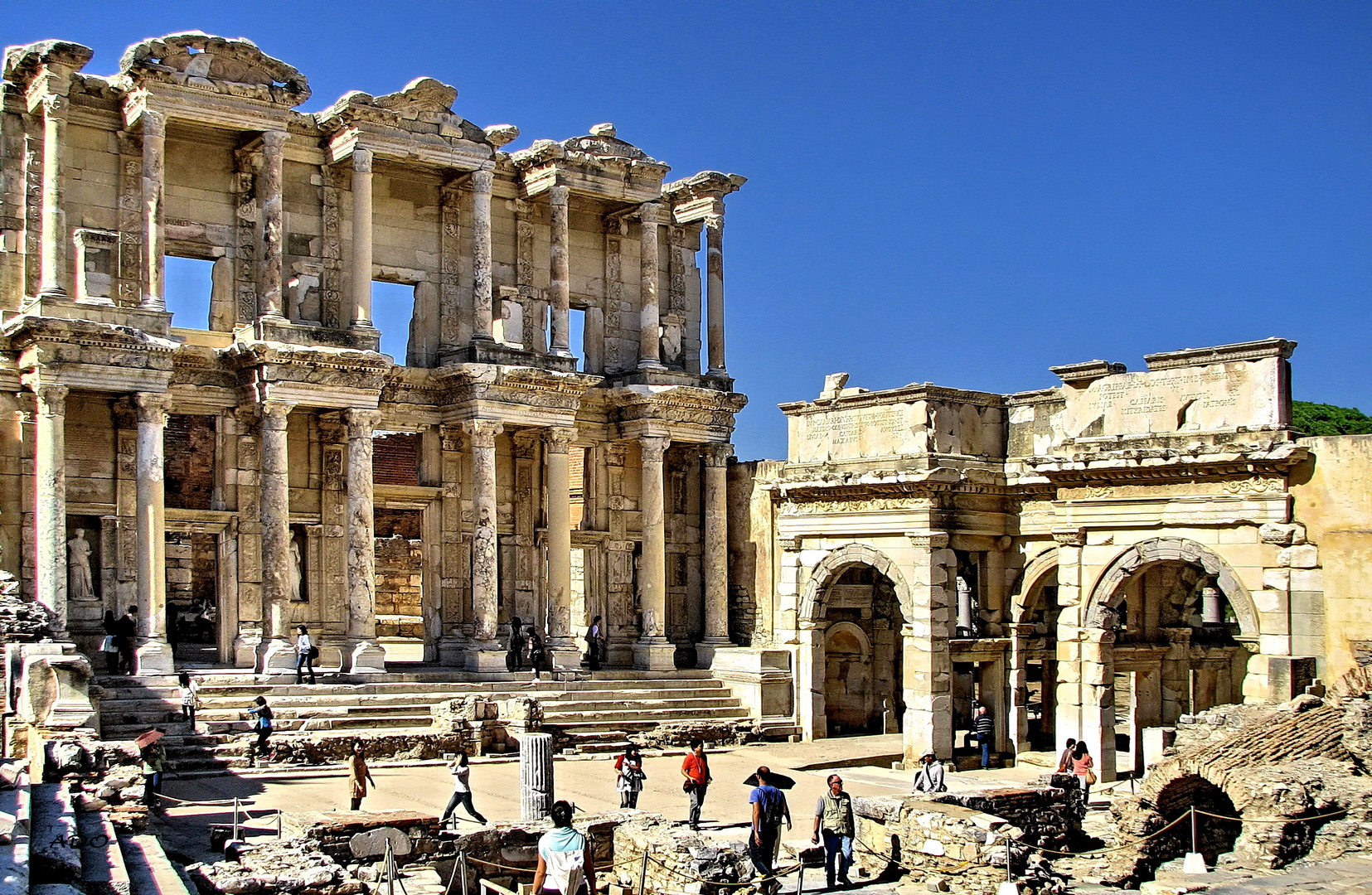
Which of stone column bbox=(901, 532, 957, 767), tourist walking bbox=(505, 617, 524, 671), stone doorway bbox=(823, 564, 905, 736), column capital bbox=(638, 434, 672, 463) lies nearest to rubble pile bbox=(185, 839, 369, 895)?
stone column bbox=(901, 532, 957, 767)

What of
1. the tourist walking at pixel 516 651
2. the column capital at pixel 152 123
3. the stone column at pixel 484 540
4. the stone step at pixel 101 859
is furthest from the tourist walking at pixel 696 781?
the column capital at pixel 152 123

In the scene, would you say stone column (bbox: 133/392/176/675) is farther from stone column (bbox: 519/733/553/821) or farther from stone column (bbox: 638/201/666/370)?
→ stone column (bbox: 638/201/666/370)

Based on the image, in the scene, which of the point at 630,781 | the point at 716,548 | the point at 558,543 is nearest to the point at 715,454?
the point at 716,548

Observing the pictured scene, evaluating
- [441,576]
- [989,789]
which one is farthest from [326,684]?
[989,789]

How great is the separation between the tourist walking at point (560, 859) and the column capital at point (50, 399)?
16359 mm

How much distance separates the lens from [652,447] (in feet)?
103

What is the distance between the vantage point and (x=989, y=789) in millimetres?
17922

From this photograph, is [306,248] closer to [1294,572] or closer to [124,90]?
[124,90]

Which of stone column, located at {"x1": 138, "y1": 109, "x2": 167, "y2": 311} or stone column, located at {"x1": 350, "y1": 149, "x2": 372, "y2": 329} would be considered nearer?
stone column, located at {"x1": 138, "y1": 109, "x2": 167, "y2": 311}

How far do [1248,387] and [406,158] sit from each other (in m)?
15.5

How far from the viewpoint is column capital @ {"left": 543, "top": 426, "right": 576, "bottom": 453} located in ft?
97.2

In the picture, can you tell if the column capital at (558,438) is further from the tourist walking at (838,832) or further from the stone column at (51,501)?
the tourist walking at (838,832)

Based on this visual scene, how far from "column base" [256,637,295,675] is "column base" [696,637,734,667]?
8.78 m

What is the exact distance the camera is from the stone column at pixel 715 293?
108ft
